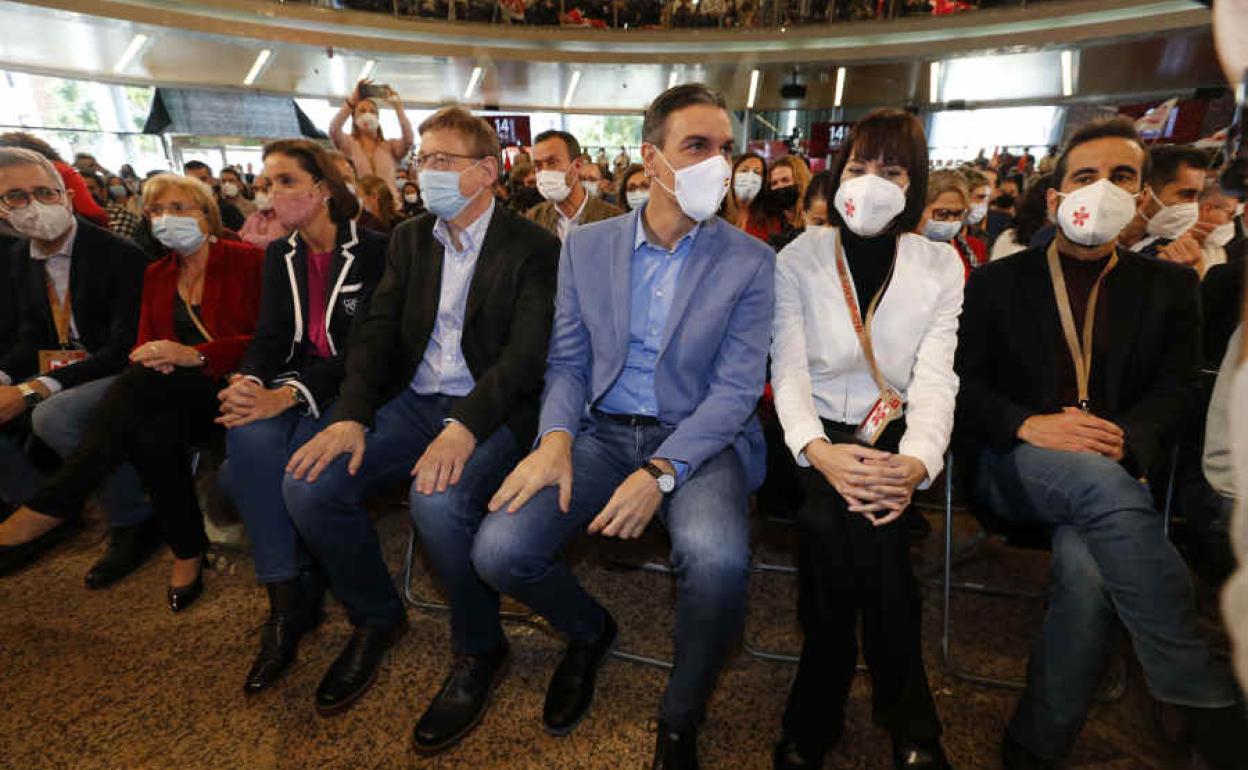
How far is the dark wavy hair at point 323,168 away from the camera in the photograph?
7.54ft

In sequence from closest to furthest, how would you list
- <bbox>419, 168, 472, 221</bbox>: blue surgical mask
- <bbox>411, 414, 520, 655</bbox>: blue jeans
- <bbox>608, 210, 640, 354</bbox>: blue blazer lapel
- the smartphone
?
1. <bbox>411, 414, 520, 655</bbox>: blue jeans
2. <bbox>608, 210, 640, 354</bbox>: blue blazer lapel
3. <bbox>419, 168, 472, 221</bbox>: blue surgical mask
4. the smartphone

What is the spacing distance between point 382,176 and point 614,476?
166 inches

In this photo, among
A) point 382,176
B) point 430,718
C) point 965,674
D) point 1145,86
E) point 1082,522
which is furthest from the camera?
point 1145,86

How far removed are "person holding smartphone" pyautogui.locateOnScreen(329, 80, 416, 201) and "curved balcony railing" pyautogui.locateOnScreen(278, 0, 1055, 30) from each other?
472 inches

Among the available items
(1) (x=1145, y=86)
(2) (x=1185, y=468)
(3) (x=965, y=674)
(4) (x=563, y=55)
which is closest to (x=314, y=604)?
(3) (x=965, y=674)

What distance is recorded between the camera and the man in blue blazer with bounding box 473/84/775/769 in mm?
1539

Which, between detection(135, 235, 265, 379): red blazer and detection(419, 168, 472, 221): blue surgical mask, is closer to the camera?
detection(419, 168, 472, 221): blue surgical mask

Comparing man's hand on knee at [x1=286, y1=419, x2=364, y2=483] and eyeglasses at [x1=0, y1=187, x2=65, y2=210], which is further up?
eyeglasses at [x1=0, y1=187, x2=65, y2=210]

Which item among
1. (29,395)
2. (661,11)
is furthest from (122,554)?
(661,11)

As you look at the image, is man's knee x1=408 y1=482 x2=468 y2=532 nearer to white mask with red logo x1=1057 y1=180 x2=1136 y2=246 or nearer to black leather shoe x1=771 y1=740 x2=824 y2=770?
black leather shoe x1=771 y1=740 x2=824 y2=770

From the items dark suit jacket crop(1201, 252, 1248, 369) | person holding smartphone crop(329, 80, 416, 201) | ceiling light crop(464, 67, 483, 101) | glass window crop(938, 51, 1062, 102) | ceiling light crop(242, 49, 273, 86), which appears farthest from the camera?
ceiling light crop(464, 67, 483, 101)

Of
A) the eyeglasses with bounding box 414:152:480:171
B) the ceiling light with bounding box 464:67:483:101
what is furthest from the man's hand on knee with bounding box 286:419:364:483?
the ceiling light with bounding box 464:67:483:101

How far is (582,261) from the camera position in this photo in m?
1.88

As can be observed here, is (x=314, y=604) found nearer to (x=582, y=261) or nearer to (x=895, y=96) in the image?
(x=582, y=261)
